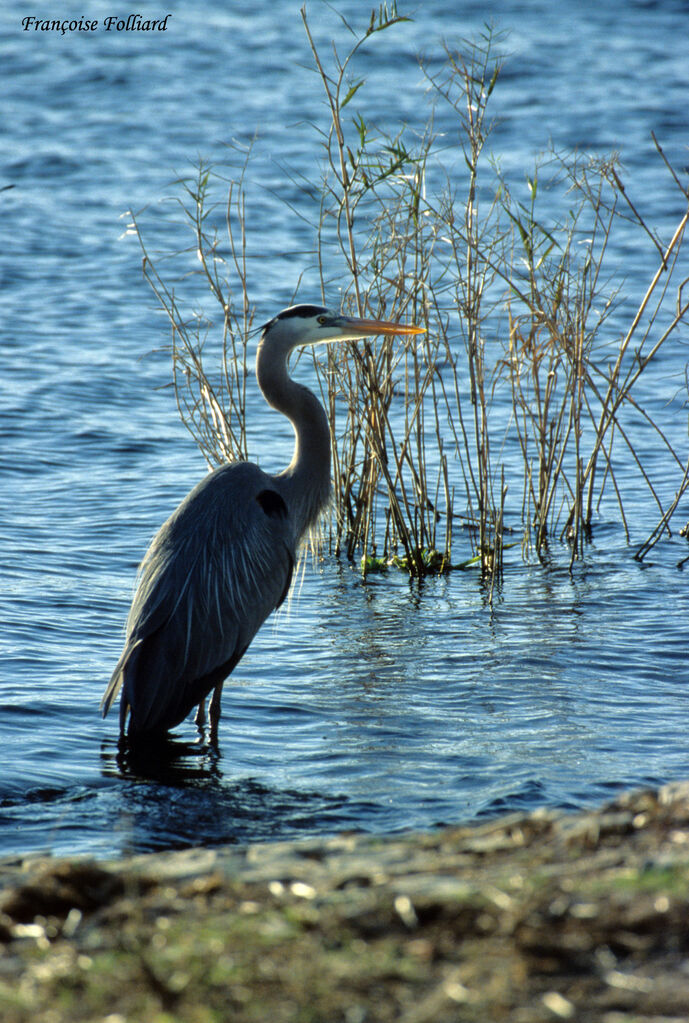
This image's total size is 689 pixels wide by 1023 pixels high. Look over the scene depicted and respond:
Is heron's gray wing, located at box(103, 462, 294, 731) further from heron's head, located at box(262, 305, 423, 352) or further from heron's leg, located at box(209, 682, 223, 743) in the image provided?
heron's head, located at box(262, 305, 423, 352)

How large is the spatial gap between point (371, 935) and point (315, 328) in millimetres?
4532

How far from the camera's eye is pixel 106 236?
16031mm

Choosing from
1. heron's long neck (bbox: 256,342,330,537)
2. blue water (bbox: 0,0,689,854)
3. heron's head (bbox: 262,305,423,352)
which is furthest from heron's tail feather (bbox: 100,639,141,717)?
heron's head (bbox: 262,305,423,352)

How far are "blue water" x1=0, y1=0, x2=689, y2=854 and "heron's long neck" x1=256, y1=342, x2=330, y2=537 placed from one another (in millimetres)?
892

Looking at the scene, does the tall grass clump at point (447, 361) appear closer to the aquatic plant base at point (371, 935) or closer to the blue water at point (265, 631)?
the blue water at point (265, 631)

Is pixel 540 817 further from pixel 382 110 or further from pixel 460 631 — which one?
pixel 382 110

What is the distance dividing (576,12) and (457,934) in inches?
1013

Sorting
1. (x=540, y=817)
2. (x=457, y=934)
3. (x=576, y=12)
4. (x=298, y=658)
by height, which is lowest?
(x=298, y=658)

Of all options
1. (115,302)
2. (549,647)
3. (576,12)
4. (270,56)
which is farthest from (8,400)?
(576,12)

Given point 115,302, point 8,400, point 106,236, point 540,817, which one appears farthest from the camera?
point 106,236

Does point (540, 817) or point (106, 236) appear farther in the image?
point (106, 236)

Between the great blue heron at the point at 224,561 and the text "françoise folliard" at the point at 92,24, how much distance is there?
19.6 meters

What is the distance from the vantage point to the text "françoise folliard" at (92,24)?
79.6 feet

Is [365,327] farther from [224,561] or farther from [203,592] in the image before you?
[203,592]
